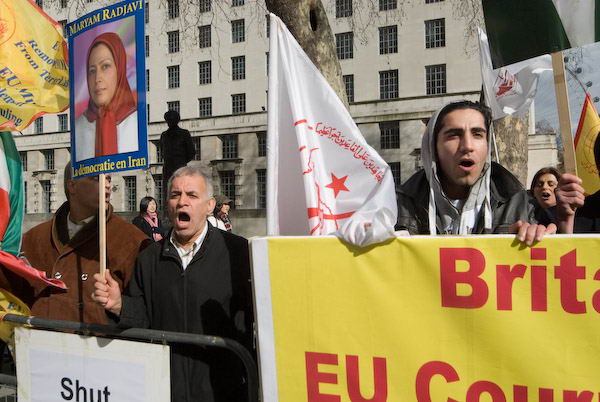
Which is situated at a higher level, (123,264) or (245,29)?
(245,29)

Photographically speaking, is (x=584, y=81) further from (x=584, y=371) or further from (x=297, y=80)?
(x=584, y=371)

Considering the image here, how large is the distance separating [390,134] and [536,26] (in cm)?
3574

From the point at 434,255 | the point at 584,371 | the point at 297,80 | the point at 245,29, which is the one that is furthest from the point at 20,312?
the point at 245,29

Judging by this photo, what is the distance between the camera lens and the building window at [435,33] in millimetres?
36938

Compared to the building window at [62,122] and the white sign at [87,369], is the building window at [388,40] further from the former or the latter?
the white sign at [87,369]

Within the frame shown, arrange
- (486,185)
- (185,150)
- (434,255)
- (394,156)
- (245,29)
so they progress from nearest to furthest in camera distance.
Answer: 1. (434,255)
2. (486,185)
3. (185,150)
4. (394,156)
5. (245,29)

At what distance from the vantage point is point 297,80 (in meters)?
2.77

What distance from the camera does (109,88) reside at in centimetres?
304

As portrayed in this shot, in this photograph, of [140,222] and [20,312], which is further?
[140,222]

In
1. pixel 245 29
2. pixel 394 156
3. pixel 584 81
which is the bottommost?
pixel 584 81

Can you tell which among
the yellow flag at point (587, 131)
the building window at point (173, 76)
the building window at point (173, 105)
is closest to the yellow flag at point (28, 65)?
the yellow flag at point (587, 131)

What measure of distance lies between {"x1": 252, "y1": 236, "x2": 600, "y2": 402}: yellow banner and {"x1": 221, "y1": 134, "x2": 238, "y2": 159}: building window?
133ft

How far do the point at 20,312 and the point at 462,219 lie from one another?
2.56m

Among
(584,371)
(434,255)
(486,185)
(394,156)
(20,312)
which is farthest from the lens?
(394,156)
